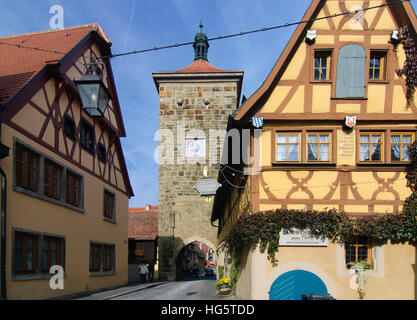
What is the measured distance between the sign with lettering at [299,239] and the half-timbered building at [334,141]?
0.16 ft

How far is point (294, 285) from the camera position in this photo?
31.1 ft

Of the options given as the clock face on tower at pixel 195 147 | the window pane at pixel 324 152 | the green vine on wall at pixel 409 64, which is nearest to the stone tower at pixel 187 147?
the clock face on tower at pixel 195 147

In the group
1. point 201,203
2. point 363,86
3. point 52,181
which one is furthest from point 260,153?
point 201,203

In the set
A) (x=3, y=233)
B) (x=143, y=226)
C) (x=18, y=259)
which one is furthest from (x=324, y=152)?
(x=143, y=226)

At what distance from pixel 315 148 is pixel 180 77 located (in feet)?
64.7

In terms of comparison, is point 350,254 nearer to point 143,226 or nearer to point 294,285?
point 294,285

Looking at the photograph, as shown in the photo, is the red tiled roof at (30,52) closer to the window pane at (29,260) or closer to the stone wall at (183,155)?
the window pane at (29,260)

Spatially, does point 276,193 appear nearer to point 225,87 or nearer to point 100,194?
point 100,194

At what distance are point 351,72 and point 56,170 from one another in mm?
8990

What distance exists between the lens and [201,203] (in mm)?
27312

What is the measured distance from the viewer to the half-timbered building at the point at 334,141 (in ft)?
31.2

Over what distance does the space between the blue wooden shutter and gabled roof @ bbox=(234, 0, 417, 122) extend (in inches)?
47.2

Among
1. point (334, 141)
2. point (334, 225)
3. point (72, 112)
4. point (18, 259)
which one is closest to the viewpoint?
point (334, 225)

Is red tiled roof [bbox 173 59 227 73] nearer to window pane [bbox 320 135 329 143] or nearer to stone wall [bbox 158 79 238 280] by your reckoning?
stone wall [bbox 158 79 238 280]
